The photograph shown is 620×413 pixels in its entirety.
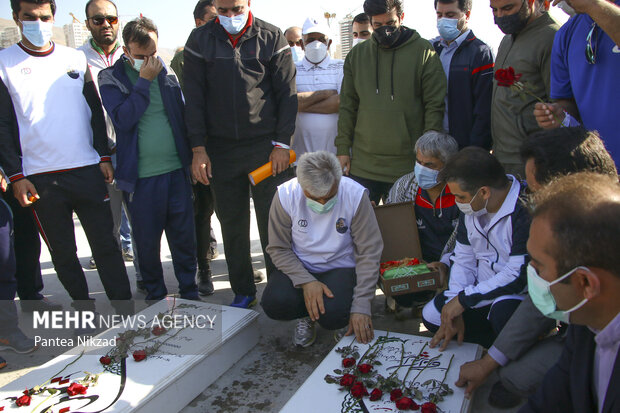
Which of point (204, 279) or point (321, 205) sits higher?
point (321, 205)

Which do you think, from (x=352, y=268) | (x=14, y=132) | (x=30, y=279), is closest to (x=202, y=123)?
(x=14, y=132)

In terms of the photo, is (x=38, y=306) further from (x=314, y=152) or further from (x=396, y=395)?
(x=396, y=395)

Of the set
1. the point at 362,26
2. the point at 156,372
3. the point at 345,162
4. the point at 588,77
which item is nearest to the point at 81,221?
the point at 156,372

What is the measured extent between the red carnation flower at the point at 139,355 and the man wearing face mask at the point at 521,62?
8.13ft

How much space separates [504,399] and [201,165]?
236 centimetres

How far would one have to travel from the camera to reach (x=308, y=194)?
2.85 m

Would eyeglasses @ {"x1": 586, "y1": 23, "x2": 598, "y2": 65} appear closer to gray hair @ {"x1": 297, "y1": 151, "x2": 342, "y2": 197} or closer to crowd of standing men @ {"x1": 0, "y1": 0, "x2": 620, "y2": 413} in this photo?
crowd of standing men @ {"x1": 0, "y1": 0, "x2": 620, "y2": 413}

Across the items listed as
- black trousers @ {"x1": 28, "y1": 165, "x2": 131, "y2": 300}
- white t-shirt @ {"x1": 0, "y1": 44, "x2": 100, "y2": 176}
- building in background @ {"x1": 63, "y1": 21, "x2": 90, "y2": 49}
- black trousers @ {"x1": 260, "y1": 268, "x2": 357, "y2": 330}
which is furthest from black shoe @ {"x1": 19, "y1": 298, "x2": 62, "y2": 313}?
building in background @ {"x1": 63, "y1": 21, "x2": 90, "y2": 49}

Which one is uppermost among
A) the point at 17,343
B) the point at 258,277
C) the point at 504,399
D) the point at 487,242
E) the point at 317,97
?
the point at 317,97

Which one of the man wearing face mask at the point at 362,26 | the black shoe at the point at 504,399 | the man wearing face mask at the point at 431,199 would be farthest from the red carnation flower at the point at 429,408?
the man wearing face mask at the point at 362,26

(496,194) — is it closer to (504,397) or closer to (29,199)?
(504,397)

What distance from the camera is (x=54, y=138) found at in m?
3.34

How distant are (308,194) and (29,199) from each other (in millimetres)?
1918

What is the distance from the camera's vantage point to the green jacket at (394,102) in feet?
11.5
